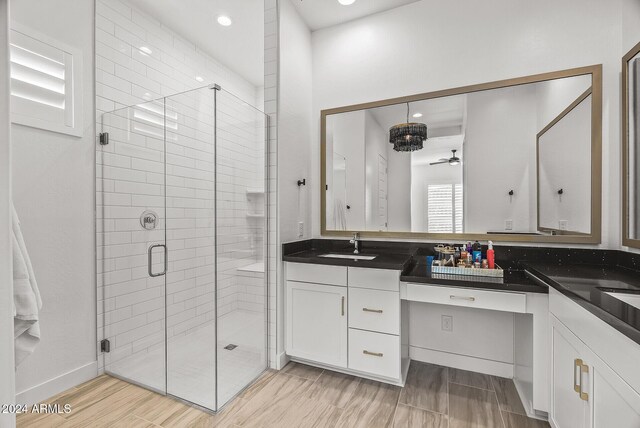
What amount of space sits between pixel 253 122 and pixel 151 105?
698mm

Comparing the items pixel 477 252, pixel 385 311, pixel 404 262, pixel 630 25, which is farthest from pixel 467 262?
pixel 630 25

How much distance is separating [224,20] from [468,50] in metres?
2.07

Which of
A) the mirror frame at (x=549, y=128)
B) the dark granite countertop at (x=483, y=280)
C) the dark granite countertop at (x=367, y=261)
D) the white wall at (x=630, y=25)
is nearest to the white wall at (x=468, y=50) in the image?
the white wall at (x=630, y=25)

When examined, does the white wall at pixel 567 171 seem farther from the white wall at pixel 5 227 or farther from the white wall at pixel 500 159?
the white wall at pixel 5 227

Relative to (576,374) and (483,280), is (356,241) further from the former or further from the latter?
(576,374)

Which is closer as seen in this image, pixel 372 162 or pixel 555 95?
pixel 555 95

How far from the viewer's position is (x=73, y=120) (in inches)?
80.8

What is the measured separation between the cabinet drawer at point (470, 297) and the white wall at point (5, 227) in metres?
1.88

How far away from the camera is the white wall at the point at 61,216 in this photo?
6.03 ft

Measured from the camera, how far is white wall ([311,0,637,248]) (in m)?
1.95

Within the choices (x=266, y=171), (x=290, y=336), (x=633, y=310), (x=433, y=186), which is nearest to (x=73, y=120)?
(x=266, y=171)

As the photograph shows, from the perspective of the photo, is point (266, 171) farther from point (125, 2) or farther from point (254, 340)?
point (125, 2)

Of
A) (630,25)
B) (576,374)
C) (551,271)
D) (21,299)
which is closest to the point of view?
(21,299)

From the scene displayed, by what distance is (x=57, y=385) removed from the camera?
6.45ft
